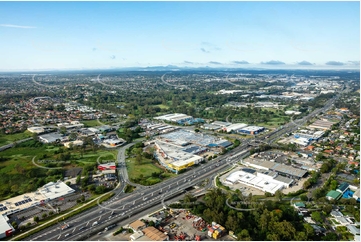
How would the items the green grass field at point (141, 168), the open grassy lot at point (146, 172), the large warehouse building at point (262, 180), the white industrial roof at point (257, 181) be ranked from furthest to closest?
the green grass field at point (141, 168) → the open grassy lot at point (146, 172) → the large warehouse building at point (262, 180) → the white industrial roof at point (257, 181)

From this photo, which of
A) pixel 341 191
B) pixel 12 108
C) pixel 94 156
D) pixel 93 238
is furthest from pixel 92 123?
pixel 341 191

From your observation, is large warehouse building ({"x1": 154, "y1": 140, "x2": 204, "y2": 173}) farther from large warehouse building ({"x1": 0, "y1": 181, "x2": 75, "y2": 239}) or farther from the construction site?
large warehouse building ({"x1": 0, "y1": 181, "x2": 75, "y2": 239})

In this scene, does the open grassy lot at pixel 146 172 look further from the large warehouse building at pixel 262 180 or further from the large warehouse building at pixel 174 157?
the large warehouse building at pixel 262 180

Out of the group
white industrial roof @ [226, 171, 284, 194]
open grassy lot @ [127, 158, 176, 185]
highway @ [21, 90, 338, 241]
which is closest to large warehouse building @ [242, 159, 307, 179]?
highway @ [21, 90, 338, 241]

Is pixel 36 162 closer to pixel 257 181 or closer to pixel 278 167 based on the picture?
pixel 257 181

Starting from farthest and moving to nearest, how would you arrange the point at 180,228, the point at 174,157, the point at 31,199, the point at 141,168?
the point at 174,157 → the point at 141,168 → the point at 31,199 → the point at 180,228

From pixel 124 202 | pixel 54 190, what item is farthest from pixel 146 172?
pixel 54 190

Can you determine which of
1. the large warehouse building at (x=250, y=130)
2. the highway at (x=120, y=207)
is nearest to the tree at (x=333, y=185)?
the highway at (x=120, y=207)

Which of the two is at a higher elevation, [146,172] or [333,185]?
[333,185]
